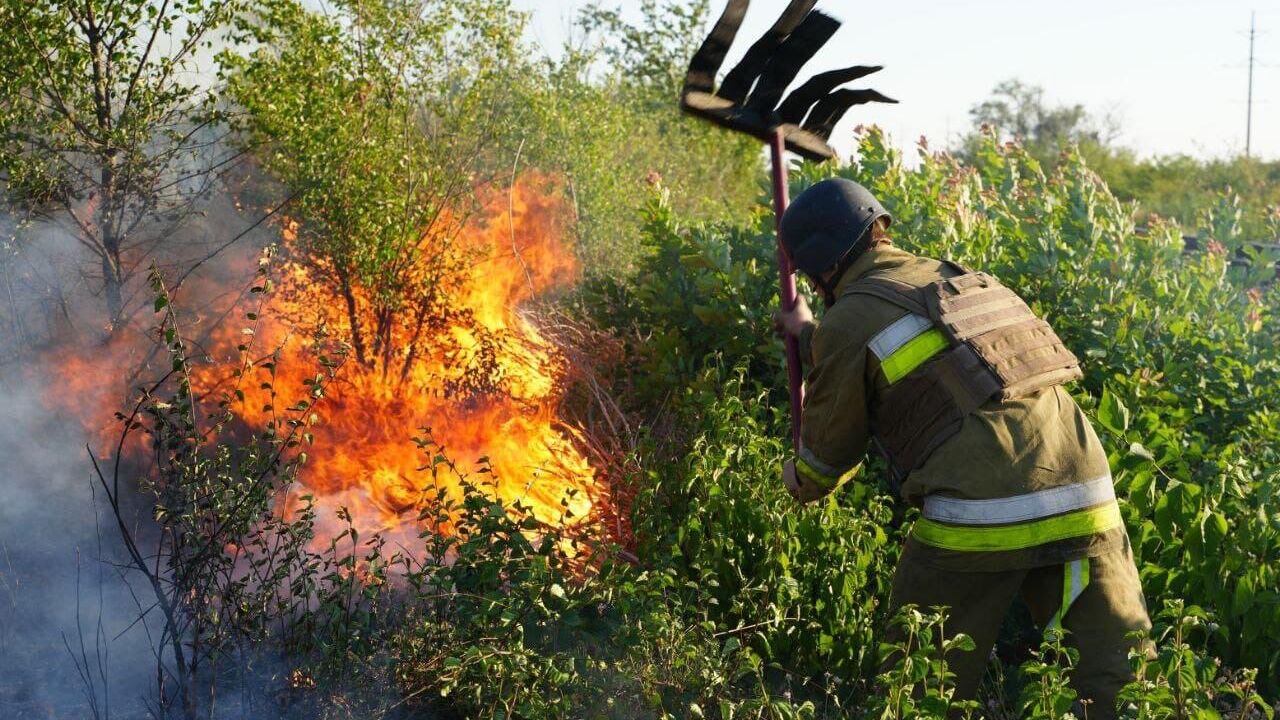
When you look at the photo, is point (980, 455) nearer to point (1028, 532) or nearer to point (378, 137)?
point (1028, 532)

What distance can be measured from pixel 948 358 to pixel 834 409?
36 cm

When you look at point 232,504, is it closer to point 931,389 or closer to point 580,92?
point 931,389

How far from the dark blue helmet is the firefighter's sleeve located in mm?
268

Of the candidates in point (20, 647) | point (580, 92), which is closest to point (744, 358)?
point (20, 647)

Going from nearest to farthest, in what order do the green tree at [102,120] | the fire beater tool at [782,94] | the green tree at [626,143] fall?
the fire beater tool at [782,94]
the green tree at [102,120]
the green tree at [626,143]

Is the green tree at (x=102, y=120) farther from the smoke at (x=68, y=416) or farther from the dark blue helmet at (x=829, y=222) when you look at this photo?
the dark blue helmet at (x=829, y=222)

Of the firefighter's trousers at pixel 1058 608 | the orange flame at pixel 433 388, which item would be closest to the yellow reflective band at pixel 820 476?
the firefighter's trousers at pixel 1058 608

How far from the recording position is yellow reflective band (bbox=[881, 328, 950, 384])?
3.25 meters

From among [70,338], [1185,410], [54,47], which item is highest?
[54,47]

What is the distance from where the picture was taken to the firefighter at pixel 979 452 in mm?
3213

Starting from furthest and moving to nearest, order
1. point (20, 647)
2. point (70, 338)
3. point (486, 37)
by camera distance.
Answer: point (486, 37)
point (70, 338)
point (20, 647)

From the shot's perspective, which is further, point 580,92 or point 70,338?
point 580,92

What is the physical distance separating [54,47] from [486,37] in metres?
3.50

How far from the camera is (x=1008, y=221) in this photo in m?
6.51
